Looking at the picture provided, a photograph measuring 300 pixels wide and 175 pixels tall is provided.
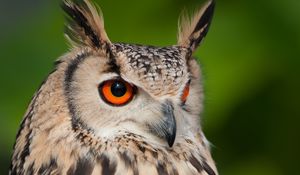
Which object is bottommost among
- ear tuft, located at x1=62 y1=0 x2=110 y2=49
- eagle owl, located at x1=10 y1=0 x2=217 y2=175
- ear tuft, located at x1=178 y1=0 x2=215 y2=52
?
eagle owl, located at x1=10 y1=0 x2=217 y2=175

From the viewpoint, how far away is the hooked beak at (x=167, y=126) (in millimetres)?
4109

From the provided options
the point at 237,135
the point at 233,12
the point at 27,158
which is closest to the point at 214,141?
the point at 237,135

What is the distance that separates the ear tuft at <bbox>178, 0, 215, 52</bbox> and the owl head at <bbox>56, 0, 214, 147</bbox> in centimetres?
21

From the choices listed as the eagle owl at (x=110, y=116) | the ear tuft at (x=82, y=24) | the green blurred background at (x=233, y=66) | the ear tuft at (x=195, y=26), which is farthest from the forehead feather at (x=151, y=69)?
the green blurred background at (x=233, y=66)

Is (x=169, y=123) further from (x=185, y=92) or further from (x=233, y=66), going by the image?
(x=233, y=66)

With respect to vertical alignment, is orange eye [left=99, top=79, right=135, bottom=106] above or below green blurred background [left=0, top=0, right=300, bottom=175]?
below

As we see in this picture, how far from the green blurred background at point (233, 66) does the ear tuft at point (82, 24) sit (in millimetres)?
954

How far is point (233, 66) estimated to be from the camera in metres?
5.27

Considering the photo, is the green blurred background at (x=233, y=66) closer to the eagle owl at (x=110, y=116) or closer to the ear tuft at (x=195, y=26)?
the ear tuft at (x=195, y=26)

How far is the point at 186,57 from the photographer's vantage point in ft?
14.1

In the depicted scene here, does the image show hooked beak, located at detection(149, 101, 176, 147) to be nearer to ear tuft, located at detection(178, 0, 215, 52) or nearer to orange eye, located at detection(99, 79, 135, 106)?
orange eye, located at detection(99, 79, 135, 106)

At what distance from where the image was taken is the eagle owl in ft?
13.4

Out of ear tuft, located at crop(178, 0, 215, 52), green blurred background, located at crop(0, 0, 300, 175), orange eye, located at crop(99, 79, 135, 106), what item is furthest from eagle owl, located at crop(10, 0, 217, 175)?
green blurred background, located at crop(0, 0, 300, 175)

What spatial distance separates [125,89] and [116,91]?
32 millimetres
